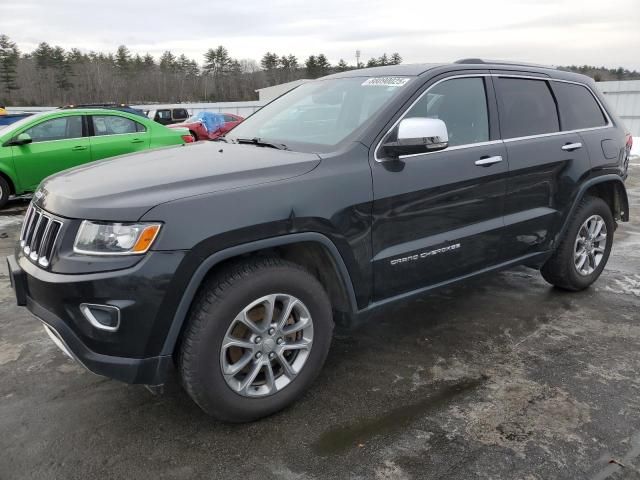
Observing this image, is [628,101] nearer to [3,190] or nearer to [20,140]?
[20,140]

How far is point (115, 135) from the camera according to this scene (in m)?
9.14

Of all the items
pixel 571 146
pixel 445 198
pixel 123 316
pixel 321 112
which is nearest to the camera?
pixel 123 316

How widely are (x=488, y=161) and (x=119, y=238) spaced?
237cm

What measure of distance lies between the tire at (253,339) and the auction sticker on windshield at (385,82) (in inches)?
54.7

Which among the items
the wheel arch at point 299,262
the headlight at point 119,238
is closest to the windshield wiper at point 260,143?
the wheel arch at point 299,262

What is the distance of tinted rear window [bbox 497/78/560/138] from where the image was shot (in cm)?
376

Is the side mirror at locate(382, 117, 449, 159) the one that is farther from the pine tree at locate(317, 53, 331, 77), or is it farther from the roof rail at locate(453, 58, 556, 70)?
the pine tree at locate(317, 53, 331, 77)

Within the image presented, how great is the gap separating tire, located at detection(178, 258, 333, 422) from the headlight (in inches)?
14.8

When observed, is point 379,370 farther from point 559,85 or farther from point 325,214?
point 559,85

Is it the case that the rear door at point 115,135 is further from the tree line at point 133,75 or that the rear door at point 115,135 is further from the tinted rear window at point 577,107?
the tree line at point 133,75

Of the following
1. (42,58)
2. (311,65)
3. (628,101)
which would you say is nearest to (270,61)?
(311,65)

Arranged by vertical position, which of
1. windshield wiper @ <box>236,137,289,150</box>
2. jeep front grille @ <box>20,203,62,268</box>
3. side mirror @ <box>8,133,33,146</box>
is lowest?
jeep front grille @ <box>20,203,62,268</box>

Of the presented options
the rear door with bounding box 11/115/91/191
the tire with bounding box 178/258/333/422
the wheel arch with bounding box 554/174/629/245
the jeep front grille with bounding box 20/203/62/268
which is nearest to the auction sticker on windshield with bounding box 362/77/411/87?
the tire with bounding box 178/258/333/422

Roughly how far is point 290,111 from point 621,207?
313 centimetres
